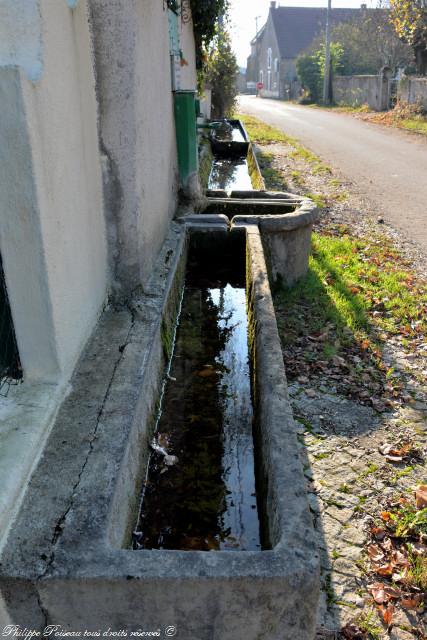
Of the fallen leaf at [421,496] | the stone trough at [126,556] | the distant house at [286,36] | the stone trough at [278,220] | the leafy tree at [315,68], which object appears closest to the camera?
the stone trough at [126,556]

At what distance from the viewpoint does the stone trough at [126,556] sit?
175 cm

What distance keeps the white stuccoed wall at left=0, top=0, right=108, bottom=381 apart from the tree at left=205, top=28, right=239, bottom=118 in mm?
16564

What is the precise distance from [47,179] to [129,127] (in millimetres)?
1281

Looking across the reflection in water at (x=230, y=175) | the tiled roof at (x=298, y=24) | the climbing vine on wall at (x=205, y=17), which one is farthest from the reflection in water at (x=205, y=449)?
the tiled roof at (x=298, y=24)

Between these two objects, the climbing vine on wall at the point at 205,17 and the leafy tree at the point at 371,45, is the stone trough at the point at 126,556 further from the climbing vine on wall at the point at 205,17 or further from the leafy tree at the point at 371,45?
the leafy tree at the point at 371,45

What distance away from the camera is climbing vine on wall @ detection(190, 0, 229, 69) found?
7887 millimetres

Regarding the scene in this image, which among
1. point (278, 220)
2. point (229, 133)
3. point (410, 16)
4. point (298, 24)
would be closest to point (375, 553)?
point (278, 220)

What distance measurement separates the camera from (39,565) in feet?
5.83

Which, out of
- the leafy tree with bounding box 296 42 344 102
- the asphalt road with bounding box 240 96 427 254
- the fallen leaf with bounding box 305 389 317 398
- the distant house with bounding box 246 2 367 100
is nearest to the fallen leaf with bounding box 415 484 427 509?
the fallen leaf with bounding box 305 389 317 398

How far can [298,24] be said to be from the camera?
195ft

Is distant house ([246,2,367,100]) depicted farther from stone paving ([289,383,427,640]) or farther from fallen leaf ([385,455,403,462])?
fallen leaf ([385,455,403,462])

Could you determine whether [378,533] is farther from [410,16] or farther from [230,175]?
[410,16]

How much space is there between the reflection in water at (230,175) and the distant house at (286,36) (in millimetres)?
42856

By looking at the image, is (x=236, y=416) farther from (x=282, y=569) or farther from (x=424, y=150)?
(x=424, y=150)
